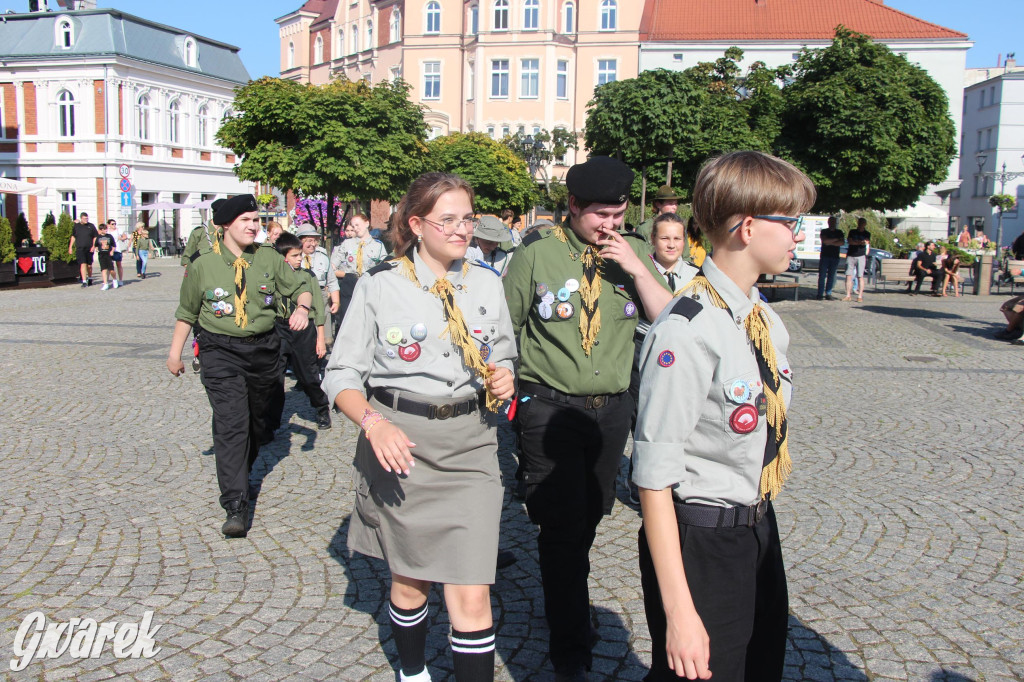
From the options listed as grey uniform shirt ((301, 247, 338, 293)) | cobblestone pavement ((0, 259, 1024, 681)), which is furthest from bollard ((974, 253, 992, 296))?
grey uniform shirt ((301, 247, 338, 293))

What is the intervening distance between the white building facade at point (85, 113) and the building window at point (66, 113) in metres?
0.05

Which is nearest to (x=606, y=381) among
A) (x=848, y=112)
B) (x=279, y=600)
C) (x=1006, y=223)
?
(x=279, y=600)

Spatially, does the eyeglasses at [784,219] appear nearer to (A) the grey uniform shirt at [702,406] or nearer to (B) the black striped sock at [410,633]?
(A) the grey uniform shirt at [702,406]

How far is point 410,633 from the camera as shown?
318 centimetres

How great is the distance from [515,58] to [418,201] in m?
60.4

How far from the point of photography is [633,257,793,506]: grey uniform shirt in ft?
6.75

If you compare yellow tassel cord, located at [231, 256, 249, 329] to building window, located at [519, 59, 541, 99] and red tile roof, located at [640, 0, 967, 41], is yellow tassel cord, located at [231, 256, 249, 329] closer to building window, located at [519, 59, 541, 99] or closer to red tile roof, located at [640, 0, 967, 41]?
building window, located at [519, 59, 541, 99]

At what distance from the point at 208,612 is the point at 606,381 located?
2.12 metres

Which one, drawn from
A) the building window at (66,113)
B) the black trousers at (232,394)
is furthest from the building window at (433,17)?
the black trousers at (232,394)

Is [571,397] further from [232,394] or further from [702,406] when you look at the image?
[232,394]

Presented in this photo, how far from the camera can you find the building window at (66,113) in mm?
47094

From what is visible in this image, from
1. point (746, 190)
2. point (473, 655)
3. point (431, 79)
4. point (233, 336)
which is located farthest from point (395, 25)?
point (746, 190)

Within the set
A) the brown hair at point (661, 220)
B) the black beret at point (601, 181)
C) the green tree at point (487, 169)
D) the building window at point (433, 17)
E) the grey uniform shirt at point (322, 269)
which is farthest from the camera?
the building window at point (433, 17)

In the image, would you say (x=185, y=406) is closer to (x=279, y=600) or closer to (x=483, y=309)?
(x=279, y=600)
